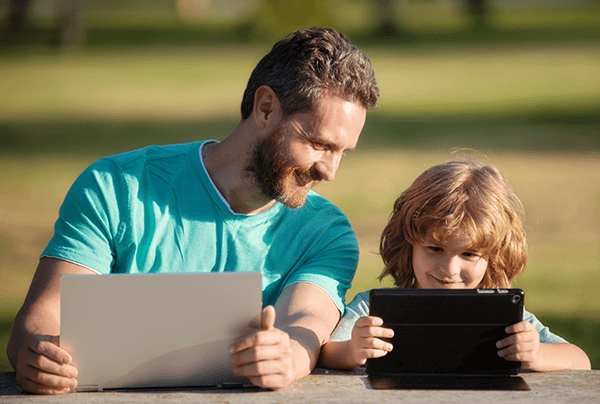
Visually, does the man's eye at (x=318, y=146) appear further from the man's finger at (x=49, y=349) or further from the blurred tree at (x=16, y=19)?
the blurred tree at (x=16, y=19)

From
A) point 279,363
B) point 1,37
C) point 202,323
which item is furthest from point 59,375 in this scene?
point 1,37

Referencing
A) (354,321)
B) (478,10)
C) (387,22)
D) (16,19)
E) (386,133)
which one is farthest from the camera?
(478,10)

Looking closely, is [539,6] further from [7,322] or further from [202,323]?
[202,323]

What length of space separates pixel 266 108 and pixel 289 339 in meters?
1.05

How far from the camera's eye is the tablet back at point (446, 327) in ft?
7.48

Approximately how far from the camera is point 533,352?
2346mm

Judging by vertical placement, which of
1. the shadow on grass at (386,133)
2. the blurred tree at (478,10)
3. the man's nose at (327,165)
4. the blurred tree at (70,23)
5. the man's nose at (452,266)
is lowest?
→ the man's nose at (452,266)

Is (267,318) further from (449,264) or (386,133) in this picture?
(386,133)

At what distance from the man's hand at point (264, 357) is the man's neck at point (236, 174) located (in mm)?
893

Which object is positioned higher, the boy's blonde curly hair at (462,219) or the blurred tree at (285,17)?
the blurred tree at (285,17)

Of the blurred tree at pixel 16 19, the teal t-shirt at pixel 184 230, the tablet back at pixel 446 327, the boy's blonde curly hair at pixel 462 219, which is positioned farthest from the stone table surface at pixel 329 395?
the blurred tree at pixel 16 19

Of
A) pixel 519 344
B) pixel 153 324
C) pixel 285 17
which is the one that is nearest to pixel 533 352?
pixel 519 344

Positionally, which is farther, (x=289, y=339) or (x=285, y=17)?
(x=285, y=17)

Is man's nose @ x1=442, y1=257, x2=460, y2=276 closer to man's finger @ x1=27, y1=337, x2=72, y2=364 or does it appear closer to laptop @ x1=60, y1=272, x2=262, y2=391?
laptop @ x1=60, y1=272, x2=262, y2=391
